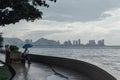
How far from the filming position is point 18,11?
1138 inches

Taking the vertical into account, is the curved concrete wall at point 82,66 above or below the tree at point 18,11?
below

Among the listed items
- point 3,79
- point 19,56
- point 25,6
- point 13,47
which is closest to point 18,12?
point 25,6

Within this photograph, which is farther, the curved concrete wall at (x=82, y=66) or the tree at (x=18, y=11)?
the tree at (x=18, y=11)

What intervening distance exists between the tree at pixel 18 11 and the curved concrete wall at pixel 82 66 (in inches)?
172

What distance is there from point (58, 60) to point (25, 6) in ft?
33.1

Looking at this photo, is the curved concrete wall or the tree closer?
the curved concrete wall

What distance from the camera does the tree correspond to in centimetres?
2854

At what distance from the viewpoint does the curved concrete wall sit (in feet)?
69.1

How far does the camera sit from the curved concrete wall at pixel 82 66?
2107cm

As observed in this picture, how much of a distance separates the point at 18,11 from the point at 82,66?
17.7 ft

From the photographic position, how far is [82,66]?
1129 inches

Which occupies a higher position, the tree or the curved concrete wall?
the tree

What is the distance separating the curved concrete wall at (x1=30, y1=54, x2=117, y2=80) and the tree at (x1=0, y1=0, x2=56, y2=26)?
14.3ft

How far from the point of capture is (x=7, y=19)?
95.8ft
